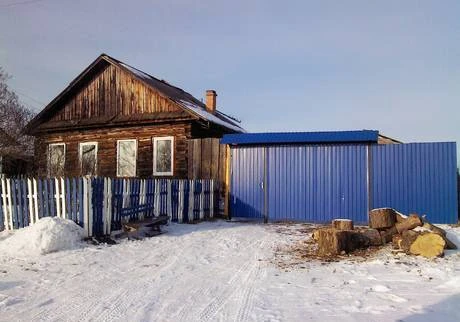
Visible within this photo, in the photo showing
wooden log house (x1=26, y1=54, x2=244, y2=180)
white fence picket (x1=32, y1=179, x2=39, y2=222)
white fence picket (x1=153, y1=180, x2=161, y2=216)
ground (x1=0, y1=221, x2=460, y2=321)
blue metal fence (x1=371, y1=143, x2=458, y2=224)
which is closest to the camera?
ground (x1=0, y1=221, x2=460, y2=321)

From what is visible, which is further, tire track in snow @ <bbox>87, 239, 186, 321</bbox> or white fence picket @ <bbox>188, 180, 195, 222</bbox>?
white fence picket @ <bbox>188, 180, 195, 222</bbox>

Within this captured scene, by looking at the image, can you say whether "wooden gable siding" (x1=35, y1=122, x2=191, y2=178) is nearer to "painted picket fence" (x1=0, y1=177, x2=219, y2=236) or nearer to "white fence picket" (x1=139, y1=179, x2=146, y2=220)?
"painted picket fence" (x1=0, y1=177, x2=219, y2=236)

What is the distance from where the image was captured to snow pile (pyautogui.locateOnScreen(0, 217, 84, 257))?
8672 mm

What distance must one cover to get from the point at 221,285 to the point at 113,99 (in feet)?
50.2

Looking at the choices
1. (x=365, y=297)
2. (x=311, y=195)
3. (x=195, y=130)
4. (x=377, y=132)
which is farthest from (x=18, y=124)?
(x=365, y=297)

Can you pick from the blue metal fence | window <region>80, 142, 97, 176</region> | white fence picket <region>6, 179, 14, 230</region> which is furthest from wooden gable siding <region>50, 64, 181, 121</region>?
the blue metal fence

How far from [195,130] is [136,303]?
44.9 ft

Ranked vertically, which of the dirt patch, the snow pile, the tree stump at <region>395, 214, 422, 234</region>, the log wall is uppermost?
the log wall

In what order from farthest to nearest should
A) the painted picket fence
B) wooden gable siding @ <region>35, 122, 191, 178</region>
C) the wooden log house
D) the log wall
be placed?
the wooden log house, wooden gable siding @ <region>35, 122, 191, 178</region>, the log wall, the painted picket fence

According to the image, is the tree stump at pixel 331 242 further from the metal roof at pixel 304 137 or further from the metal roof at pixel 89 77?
the metal roof at pixel 89 77

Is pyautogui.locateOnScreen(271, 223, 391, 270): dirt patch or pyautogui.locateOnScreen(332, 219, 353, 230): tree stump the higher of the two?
pyautogui.locateOnScreen(332, 219, 353, 230): tree stump

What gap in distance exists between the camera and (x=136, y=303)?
17.8 ft

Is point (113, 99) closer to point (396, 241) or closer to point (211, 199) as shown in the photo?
point (211, 199)

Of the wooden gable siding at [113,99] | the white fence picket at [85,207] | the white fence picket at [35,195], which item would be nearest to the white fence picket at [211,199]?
the wooden gable siding at [113,99]
